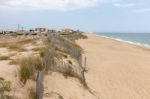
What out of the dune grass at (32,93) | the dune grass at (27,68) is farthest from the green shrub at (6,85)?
the dune grass at (27,68)

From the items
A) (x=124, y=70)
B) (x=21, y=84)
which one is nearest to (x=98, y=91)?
(x=21, y=84)

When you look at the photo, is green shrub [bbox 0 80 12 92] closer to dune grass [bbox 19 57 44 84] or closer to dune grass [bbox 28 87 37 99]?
dune grass [bbox 28 87 37 99]

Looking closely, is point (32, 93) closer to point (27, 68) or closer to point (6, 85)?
point (6, 85)

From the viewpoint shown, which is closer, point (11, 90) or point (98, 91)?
point (11, 90)

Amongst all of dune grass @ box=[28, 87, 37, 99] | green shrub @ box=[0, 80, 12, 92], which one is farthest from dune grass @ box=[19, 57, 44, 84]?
green shrub @ box=[0, 80, 12, 92]

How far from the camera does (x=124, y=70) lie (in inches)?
882

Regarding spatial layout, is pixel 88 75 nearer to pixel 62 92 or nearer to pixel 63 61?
pixel 63 61

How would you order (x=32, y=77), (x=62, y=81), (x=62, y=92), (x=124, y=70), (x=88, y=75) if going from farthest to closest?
(x=124, y=70) → (x=88, y=75) → (x=62, y=81) → (x=62, y=92) → (x=32, y=77)

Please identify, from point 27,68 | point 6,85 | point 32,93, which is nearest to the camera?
point 6,85

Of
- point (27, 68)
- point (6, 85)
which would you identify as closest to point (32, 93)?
point (6, 85)

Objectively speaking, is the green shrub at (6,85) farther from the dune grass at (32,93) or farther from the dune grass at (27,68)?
the dune grass at (27,68)

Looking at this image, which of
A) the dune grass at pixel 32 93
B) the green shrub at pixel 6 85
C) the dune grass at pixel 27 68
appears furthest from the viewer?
the dune grass at pixel 27 68

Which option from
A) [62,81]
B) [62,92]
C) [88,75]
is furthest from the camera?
[88,75]

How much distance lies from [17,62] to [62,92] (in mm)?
1798
